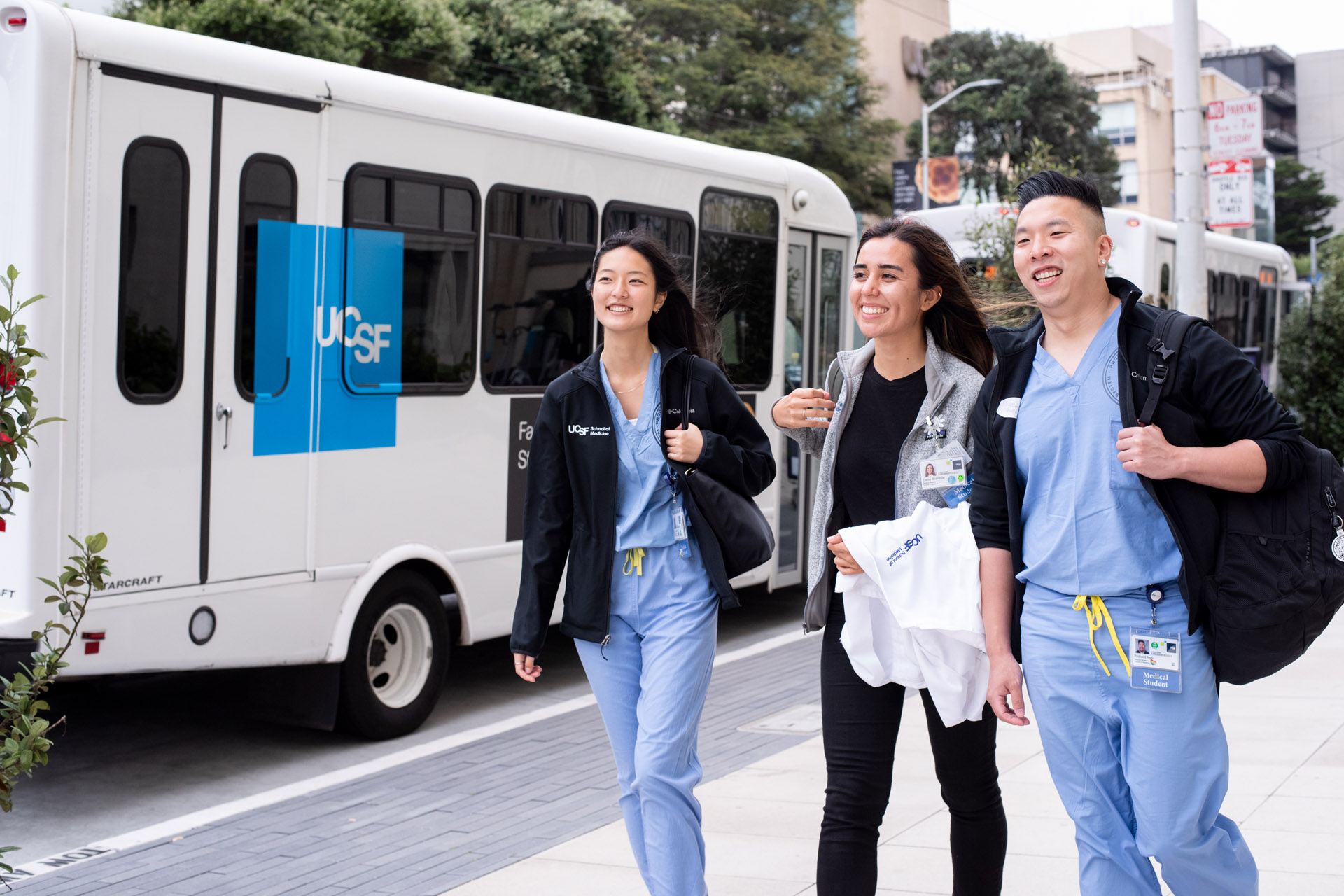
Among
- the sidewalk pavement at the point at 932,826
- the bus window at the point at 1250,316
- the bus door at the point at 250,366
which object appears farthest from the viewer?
the bus window at the point at 1250,316

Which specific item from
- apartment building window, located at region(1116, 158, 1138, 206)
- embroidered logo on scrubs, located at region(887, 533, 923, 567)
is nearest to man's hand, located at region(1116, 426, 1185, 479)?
embroidered logo on scrubs, located at region(887, 533, 923, 567)

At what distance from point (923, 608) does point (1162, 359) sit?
0.83 meters

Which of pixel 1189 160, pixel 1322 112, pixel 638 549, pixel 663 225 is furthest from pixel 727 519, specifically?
pixel 1322 112

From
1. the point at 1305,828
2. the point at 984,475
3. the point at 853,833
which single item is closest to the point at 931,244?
the point at 984,475

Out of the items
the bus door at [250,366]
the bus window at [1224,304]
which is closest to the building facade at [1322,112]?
the bus window at [1224,304]

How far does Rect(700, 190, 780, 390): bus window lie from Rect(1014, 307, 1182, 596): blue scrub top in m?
5.86

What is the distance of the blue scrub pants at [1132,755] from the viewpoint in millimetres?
2943

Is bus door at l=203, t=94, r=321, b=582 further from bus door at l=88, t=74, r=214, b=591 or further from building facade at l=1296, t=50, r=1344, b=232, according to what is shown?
building facade at l=1296, t=50, r=1344, b=232

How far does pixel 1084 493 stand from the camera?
3.02m

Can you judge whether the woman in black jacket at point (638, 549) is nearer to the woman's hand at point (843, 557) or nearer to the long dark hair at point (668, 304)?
the long dark hair at point (668, 304)

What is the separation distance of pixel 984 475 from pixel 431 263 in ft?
14.3

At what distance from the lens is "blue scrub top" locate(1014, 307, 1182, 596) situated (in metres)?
2.96

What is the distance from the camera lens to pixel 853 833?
3480mm

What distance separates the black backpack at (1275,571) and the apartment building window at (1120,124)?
6643 centimetres
